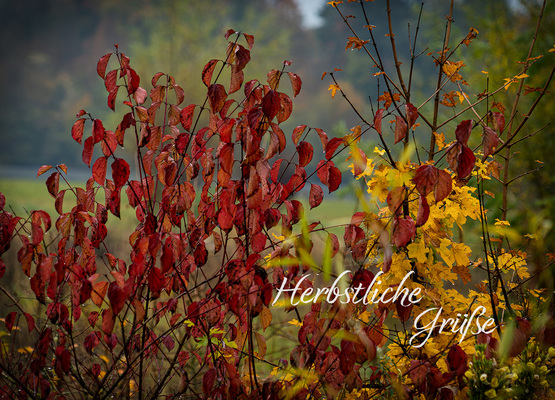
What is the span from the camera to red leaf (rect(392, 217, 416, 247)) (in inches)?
38.1

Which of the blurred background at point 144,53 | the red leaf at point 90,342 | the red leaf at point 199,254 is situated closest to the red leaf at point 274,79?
the red leaf at point 199,254

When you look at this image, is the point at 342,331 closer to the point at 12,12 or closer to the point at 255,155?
the point at 255,155

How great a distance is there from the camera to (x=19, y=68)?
10812mm

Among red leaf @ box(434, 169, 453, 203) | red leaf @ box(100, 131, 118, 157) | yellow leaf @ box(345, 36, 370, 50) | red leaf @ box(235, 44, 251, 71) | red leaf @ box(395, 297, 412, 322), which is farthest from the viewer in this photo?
yellow leaf @ box(345, 36, 370, 50)

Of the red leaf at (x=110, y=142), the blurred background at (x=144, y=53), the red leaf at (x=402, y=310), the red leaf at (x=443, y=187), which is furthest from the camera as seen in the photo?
the blurred background at (x=144, y=53)

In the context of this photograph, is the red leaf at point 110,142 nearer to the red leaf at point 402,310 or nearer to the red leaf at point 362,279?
the red leaf at point 362,279

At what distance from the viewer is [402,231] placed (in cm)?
98

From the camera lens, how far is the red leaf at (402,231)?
0.97 m

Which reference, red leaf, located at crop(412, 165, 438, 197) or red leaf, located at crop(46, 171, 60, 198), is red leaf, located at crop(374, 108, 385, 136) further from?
red leaf, located at crop(46, 171, 60, 198)

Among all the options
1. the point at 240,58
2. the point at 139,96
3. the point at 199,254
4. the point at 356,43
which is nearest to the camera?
the point at 240,58

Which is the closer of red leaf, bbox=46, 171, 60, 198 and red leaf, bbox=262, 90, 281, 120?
red leaf, bbox=262, 90, 281, 120

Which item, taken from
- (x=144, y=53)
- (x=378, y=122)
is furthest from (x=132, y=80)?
(x=144, y=53)

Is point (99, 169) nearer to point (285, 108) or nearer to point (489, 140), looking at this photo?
point (285, 108)

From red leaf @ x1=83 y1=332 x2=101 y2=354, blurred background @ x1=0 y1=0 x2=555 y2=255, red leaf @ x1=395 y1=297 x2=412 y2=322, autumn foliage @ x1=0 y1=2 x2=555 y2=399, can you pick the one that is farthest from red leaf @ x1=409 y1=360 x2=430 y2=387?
blurred background @ x1=0 y1=0 x2=555 y2=255
